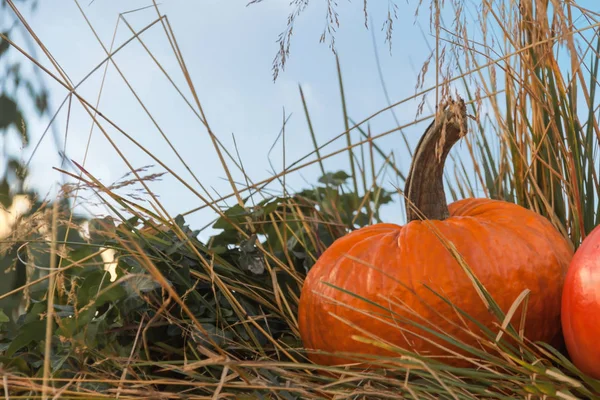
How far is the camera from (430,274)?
144 cm

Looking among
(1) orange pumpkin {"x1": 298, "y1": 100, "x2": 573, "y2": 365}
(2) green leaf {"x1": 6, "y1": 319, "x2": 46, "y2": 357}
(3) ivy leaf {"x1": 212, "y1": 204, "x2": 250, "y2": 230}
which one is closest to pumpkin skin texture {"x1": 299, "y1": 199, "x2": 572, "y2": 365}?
(1) orange pumpkin {"x1": 298, "y1": 100, "x2": 573, "y2": 365}

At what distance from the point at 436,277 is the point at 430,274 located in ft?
0.05

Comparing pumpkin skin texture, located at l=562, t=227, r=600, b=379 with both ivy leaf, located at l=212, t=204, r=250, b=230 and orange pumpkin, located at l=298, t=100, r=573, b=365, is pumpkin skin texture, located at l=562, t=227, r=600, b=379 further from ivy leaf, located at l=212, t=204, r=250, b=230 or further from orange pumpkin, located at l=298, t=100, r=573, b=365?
ivy leaf, located at l=212, t=204, r=250, b=230

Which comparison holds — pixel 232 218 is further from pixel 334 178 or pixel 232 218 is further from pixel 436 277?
pixel 436 277

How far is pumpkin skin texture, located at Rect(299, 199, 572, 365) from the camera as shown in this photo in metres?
1.42

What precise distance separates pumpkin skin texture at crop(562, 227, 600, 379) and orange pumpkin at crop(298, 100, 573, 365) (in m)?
0.09

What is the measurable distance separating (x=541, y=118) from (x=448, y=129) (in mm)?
529

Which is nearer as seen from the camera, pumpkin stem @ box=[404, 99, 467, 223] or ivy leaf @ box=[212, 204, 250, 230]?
pumpkin stem @ box=[404, 99, 467, 223]

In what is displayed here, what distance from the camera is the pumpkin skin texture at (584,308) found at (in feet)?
4.33

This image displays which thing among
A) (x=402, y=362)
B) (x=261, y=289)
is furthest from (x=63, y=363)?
(x=402, y=362)

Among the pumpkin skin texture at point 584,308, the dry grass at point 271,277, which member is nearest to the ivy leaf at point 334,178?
the dry grass at point 271,277

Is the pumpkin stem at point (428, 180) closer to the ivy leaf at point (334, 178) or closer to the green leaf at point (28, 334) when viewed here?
the ivy leaf at point (334, 178)

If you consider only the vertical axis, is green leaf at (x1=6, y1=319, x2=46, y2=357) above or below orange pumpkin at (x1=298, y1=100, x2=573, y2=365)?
above

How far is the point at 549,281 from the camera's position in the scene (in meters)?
1.48
